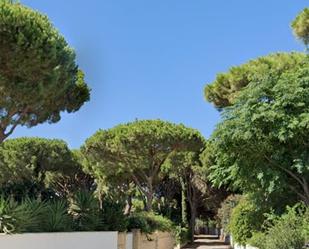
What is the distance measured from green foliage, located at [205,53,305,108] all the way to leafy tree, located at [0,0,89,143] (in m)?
11.8

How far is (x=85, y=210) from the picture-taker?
16.1 m

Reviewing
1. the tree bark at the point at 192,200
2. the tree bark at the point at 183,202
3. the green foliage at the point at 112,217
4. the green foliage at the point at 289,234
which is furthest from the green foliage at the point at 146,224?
the tree bark at the point at 192,200

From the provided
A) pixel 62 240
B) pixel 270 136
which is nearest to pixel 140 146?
pixel 270 136

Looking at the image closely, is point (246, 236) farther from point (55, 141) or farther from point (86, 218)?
point (55, 141)

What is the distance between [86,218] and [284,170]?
22.9ft

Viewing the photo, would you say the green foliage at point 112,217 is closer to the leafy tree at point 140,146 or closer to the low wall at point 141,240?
the low wall at point 141,240

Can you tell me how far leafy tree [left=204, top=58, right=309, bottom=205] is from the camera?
16.3 meters

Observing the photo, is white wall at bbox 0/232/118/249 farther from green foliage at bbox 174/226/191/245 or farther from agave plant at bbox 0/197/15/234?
green foliage at bbox 174/226/191/245

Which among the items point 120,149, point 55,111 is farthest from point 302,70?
point 120,149

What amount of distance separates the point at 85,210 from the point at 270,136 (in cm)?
660

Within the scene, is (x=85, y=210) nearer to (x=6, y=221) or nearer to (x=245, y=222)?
(x=6, y=221)

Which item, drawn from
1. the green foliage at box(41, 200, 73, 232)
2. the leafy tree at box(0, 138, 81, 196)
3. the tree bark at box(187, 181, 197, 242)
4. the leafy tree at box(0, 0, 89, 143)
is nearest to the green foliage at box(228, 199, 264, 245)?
the green foliage at box(41, 200, 73, 232)

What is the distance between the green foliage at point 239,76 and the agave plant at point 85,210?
35.4ft

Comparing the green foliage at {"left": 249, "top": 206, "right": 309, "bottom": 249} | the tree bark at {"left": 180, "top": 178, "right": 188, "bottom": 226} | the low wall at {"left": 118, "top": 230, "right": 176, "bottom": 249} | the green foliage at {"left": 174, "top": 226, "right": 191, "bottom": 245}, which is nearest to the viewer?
the green foliage at {"left": 249, "top": 206, "right": 309, "bottom": 249}
